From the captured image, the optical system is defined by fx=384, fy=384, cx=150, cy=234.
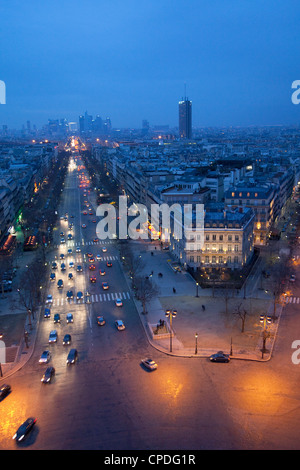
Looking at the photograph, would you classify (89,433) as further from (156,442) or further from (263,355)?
(263,355)

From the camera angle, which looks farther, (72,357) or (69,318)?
(69,318)

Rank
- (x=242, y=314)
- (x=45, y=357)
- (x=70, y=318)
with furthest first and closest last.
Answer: (x=70, y=318)
(x=242, y=314)
(x=45, y=357)

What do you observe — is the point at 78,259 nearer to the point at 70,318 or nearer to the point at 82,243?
the point at 82,243

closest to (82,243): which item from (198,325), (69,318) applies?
(69,318)

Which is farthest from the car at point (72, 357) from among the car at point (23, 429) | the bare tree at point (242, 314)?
the bare tree at point (242, 314)

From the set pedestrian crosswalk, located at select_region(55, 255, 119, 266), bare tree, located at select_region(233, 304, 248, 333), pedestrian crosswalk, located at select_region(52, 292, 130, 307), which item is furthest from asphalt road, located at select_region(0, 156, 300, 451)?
pedestrian crosswalk, located at select_region(55, 255, 119, 266)

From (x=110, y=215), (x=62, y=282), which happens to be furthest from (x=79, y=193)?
(x=62, y=282)

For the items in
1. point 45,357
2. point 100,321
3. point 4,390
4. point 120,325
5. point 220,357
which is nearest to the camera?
point 4,390
